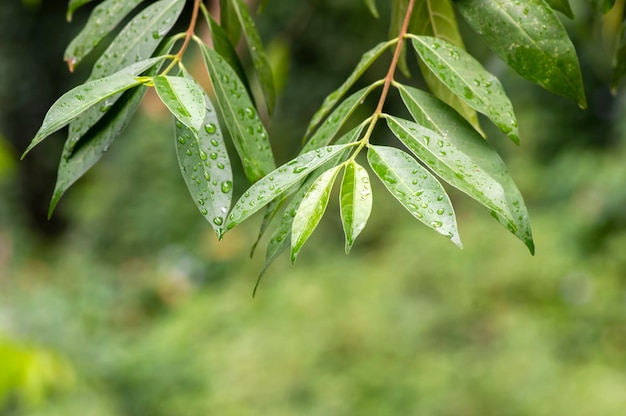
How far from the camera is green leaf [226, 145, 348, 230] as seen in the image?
50 centimetres

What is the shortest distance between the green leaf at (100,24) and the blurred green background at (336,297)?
0.70 meters

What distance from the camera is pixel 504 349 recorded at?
3.31 meters

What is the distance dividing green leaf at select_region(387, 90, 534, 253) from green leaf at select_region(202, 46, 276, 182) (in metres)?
0.12

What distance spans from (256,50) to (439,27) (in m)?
0.19

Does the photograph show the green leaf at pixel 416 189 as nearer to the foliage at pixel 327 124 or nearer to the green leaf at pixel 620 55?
the foliage at pixel 327 124

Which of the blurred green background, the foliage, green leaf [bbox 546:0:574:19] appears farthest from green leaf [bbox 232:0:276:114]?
the blurred green background

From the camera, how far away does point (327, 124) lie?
2.03ft

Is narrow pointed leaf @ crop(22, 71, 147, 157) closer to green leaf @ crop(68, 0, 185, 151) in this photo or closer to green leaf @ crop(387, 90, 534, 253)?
green leaf @ crop(68, 0, 185, 151)

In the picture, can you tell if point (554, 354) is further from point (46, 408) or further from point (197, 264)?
point (197, 264)

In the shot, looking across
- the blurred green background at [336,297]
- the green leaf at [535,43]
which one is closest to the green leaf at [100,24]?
the green leaf at [535,43]

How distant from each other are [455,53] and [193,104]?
240 millimetres

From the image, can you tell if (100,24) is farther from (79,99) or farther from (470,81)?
(470,81)

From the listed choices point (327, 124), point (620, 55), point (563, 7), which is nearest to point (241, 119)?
point (327, 124)

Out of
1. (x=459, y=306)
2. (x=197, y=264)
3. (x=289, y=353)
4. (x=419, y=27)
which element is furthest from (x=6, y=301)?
(x=419, y=27)
